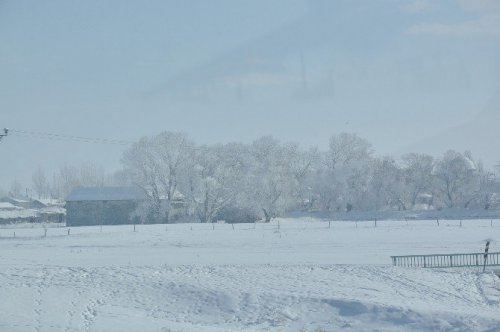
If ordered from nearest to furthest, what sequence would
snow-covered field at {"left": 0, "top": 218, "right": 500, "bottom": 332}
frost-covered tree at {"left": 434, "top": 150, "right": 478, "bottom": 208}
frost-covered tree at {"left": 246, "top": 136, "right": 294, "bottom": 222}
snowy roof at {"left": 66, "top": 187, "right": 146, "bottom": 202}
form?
snow-covered field at {"left": 0, "top": 218, "right": 500, "bottom": 332}
snowy roof at {"left": 66, "top": 187, "right": 146, "bottom": 202}
frost-covered tree at {"left": 246, "top": 136, "right": 294, "bottom": 222}
frost-covered tree at {"left": 434, "top": 150, "right": 478, "bottom": 208}

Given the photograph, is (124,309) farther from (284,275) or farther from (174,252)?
(174,252)

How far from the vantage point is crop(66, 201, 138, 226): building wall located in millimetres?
79812

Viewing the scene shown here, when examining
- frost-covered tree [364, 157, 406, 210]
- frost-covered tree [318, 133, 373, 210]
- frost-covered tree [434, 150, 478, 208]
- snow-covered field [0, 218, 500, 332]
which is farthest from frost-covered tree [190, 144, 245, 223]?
snow-covered field [0, 218, 500, 332]

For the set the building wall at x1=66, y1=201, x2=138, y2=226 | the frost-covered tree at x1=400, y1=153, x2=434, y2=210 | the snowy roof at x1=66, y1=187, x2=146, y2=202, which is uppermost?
the frost-covered tree at x1=400, y1=153, x2=434, y2=210

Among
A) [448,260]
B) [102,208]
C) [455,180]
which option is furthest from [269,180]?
[448,260]

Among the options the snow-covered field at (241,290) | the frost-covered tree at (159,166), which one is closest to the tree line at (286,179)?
the frost-covered tree at (159,166)

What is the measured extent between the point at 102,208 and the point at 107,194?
7.46 ft

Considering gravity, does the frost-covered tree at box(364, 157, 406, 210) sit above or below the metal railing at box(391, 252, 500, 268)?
above

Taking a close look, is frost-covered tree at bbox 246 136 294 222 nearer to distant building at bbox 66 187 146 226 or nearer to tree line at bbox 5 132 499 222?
tree line at bbox 5 132 499 222

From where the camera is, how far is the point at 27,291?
2614 centimetres

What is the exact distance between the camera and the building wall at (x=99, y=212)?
79812 mm

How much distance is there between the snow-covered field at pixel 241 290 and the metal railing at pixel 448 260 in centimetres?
129

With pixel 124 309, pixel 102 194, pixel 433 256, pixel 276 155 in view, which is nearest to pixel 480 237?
pixel 433 256

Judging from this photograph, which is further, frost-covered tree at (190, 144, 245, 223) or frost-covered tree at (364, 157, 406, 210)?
frost-covered tree at (364, 157, 406, 210)
